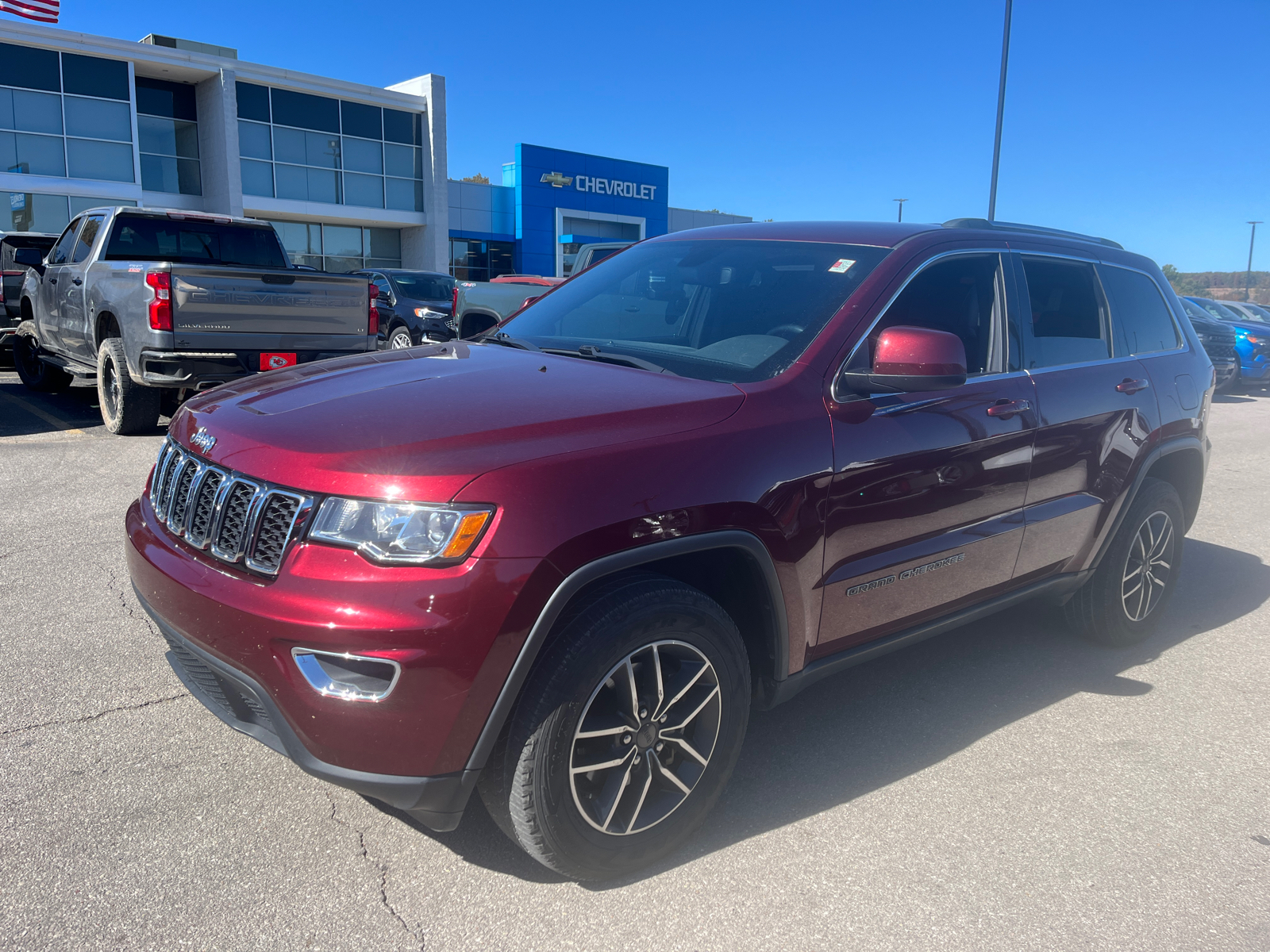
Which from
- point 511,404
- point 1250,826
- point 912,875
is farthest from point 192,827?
point 1250,826

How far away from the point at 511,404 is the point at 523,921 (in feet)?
4.41

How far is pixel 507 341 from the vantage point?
3.75 m

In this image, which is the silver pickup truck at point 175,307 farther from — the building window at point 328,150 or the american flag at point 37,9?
the building window at point 328,150

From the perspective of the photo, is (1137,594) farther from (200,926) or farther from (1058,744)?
(200,926)

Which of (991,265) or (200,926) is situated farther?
(991,265)

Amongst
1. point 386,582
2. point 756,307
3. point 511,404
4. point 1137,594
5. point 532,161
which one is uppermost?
point 532,161

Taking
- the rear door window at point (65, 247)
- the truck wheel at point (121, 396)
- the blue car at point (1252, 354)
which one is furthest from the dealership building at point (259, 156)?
the blue car at point (1252, 354)

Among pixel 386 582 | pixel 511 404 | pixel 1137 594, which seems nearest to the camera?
pixel 386 582

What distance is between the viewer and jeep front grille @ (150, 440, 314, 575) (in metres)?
2.32

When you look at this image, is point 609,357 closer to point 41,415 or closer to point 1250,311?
point 41,415

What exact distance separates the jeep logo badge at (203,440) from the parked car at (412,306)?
43.2ft

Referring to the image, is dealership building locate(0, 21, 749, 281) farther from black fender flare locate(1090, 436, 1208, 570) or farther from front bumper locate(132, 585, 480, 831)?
black fender flare locate(1090, 436, 1208, 570)

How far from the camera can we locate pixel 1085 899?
2.60 meters

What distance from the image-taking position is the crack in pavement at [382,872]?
2359 millimetres
